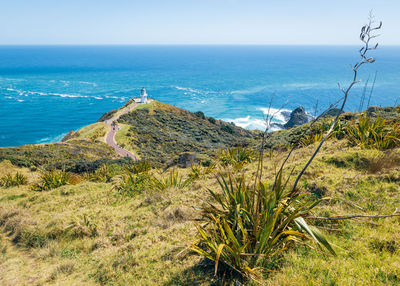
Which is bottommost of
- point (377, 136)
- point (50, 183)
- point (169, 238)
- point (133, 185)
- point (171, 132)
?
point (171, 132)

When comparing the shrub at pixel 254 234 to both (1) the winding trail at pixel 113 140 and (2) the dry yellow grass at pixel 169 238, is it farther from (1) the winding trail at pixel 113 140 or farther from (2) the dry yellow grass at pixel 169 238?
(1) the winding trail at pixel 113 140

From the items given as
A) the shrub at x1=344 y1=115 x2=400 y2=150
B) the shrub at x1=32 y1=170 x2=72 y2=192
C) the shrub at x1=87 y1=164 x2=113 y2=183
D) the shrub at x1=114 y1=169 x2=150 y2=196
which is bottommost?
the shrub at x1=87 y1=164 x2=113 y2=183

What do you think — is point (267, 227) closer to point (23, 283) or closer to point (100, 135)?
point (23, 283)

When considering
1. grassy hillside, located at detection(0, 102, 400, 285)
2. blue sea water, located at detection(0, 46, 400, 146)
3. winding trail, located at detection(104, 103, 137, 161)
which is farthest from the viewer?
blue sea water, located at detection(0, 46, 400, 146)

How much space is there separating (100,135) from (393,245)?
138ft

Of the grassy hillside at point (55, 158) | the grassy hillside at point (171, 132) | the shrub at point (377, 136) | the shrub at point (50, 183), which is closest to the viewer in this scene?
the shrub at point (377, 136)

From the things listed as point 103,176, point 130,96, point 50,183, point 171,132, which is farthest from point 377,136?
point 130,96

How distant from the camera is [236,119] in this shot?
72125 mm

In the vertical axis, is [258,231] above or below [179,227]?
above

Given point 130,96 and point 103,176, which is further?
point 130,96

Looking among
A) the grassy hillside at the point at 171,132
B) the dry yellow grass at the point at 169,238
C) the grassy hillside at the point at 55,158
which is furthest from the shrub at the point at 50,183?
the grassy hillside at the point at 171,132

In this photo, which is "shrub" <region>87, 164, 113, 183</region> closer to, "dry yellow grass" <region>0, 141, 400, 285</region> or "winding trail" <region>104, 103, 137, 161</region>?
"dry yellow grass" <region>0, 141, 400, 285</region>

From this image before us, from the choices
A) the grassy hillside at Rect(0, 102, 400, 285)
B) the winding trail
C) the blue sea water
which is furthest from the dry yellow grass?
the blue sea water

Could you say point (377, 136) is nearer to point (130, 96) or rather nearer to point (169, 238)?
point (169, 238)
